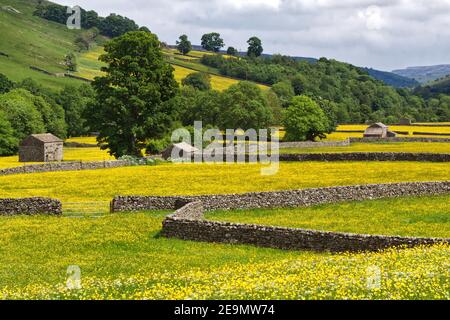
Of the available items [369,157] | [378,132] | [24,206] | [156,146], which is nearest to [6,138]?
[156,146]

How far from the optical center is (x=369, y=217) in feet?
113

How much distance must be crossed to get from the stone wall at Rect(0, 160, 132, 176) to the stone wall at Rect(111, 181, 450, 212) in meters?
27.0

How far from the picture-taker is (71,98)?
158m

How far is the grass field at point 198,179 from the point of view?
153 feet

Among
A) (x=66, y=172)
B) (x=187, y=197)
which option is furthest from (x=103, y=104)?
(x=187, y=197)

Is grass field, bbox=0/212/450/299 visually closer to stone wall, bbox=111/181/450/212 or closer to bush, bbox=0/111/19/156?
stone wall, bbox=111/181/450/212

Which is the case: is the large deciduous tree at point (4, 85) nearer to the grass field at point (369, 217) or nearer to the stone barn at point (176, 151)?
the stone barn at point (176, 151)

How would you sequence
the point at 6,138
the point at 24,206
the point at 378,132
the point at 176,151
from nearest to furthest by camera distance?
1. the point at 24,206
2. the point at 176,151
3. the point at 6,138
4. the point at 378,132

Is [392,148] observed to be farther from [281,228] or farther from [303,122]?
[281,228]

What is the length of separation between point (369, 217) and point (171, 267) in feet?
50.1

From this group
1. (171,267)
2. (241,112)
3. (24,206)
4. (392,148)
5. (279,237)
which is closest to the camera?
(171,267)

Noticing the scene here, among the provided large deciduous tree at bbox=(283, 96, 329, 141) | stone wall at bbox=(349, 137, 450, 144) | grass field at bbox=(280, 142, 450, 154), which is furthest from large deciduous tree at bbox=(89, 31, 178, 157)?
stone wall at bbox=(349, 137, 450, 144)

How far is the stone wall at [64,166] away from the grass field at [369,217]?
31.2 meters

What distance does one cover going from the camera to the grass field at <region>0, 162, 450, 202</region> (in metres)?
46.8
